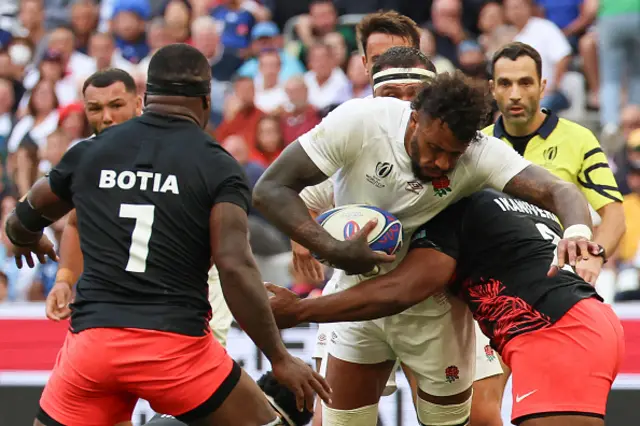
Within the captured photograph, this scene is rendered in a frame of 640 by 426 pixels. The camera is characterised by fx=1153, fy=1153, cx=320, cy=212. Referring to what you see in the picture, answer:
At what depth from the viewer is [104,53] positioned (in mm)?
13102

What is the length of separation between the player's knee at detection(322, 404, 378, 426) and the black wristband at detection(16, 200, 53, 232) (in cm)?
177

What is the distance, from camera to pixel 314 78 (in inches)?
479

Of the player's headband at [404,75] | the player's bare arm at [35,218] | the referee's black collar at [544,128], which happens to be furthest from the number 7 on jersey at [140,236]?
the referee's black collar at [544,128]

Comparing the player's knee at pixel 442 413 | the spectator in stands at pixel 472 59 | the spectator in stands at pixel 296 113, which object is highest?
the spectator in stands at pixel 472 59

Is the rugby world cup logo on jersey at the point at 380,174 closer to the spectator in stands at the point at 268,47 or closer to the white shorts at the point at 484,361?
the white shorts at the point at 484,361

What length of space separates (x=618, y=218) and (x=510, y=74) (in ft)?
3.35

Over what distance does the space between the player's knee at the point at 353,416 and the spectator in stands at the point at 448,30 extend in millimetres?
6382

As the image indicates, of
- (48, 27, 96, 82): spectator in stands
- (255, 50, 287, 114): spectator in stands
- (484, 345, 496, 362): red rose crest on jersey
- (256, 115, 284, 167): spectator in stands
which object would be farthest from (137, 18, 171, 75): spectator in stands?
(484, 345, 496, 362): red rose crest on jersey

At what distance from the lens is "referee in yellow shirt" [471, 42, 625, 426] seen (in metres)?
6.47

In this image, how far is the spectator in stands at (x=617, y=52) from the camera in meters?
10.9

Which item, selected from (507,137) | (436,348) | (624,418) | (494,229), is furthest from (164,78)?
(624,418)

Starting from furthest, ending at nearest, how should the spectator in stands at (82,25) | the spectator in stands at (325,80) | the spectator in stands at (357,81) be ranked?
the spectator in stands at (82,25) < the spectator in stands at (325,80) < the spectator in stands at (357,81)

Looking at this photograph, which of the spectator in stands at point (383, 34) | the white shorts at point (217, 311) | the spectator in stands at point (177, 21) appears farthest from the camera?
the spectator in stands at point (177, 21)

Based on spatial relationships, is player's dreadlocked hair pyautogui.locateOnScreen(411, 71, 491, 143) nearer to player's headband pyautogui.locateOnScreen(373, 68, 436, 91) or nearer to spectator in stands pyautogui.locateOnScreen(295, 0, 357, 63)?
player's headband pyautogui.locateOnScreen(373, 68, 436, 91)
